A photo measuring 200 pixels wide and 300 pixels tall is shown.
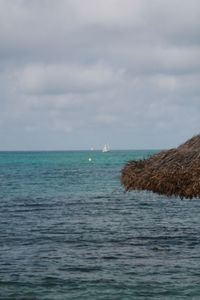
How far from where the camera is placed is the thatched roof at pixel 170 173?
16406 millimetres

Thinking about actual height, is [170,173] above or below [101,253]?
above

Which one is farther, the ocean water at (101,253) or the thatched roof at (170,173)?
the ocean water at (101,253)

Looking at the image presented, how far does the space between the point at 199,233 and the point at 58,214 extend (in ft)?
41.5

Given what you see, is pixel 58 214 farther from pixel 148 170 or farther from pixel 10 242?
pixel 148 170

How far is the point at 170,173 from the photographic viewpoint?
1688 centimetres

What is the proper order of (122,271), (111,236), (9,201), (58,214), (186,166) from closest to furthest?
(186,166)
(122,271)
(111,236)
(58,214)
(9,201)

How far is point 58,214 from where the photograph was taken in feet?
125

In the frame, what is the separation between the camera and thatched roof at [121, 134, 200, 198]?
16.4 metres

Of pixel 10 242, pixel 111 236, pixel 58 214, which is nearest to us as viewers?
pixel 10 242

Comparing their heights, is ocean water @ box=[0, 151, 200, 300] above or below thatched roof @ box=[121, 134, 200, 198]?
below

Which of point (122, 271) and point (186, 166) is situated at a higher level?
point (186, 166)

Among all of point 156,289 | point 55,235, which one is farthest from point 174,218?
point 156,289

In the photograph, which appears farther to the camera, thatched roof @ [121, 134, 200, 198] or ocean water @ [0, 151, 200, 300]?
ocean water @ [0, 151, 200, 300]

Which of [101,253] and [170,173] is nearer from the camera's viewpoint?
[170,173]
